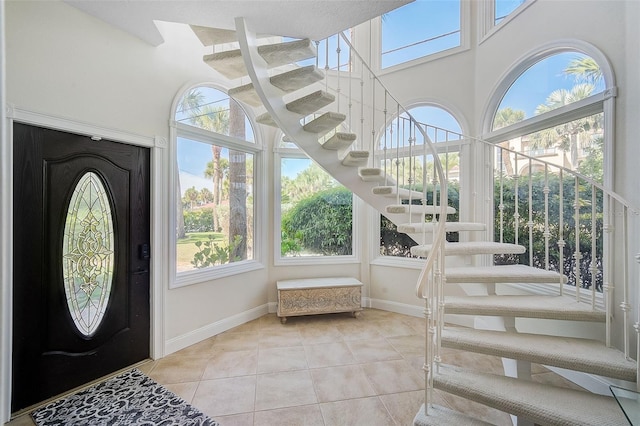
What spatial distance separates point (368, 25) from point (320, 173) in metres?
2.26

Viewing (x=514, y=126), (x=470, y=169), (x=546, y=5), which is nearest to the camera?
(x=546, y=5)

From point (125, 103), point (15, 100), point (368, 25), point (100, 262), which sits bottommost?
point (100, 262)

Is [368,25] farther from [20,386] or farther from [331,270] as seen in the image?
[20,386]

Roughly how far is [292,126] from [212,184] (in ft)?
4.09

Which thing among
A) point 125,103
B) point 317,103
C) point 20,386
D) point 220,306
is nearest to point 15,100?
point 125,103

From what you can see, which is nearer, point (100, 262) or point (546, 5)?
point (100, 262)

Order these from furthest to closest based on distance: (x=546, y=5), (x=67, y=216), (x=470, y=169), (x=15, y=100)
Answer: (x=470, y=169) < (x=546, y=5) < (x=67, y=216) < (x=15, y=100)

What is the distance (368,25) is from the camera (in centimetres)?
430

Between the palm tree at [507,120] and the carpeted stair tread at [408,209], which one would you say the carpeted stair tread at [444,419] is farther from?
the palm tree at [507,120]

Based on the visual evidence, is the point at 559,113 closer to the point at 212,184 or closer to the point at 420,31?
the point at 420,31

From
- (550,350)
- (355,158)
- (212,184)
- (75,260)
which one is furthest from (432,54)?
(75,260)

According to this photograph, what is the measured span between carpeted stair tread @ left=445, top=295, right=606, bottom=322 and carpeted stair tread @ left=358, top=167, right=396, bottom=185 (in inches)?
50.4

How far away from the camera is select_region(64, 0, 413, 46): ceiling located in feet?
6.50

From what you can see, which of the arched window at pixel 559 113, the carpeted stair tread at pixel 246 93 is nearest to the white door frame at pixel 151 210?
the carpeted stair tread at pixel 246 93
